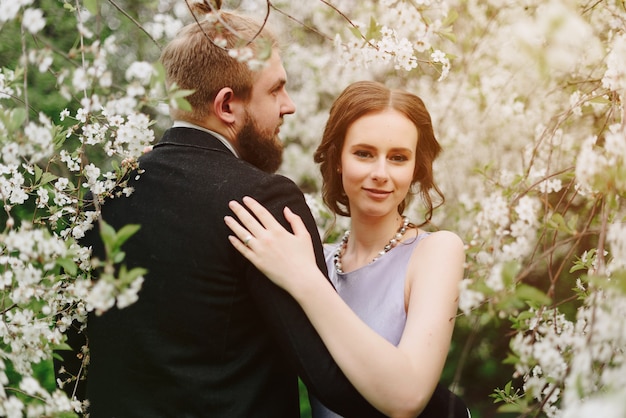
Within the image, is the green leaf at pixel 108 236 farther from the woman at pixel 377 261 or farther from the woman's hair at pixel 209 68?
the woman's hair at pixel 209 68

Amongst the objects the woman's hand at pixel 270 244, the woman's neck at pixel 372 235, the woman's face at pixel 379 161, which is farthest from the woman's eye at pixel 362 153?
the woman's hand at pixel 270 244

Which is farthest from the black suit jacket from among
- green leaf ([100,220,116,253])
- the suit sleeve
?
green leaf ([100,220,116,253])

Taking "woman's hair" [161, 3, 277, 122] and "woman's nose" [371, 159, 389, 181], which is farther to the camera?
"woman's nose" [371, 159, 389, 181]

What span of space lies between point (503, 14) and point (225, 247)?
342 centimetres

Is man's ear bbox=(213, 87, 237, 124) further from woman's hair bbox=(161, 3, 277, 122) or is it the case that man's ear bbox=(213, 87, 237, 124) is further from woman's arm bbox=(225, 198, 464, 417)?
woman's arm bbox=(225, 198, 464, 417)

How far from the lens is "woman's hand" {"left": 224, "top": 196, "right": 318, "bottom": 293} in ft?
5.27

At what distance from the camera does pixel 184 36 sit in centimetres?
195

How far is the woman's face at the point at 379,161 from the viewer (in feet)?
7.27

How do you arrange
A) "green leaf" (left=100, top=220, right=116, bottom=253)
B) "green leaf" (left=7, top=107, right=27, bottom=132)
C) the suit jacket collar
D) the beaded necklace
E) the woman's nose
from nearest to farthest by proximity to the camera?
"green leaf" (left=100, top=220, right=116, bottom=253) < "green leaf" (left=7, top=107, right=27, bottom=132) < the suit jacket collar < the woman's nose < the beaded necklace

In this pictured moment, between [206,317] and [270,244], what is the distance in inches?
9.7

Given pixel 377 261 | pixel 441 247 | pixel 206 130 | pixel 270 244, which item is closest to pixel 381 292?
pixel 377 261

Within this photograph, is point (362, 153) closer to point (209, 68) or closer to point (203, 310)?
point (209, 68)

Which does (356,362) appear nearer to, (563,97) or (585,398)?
(585,398)

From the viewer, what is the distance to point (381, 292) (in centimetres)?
218
